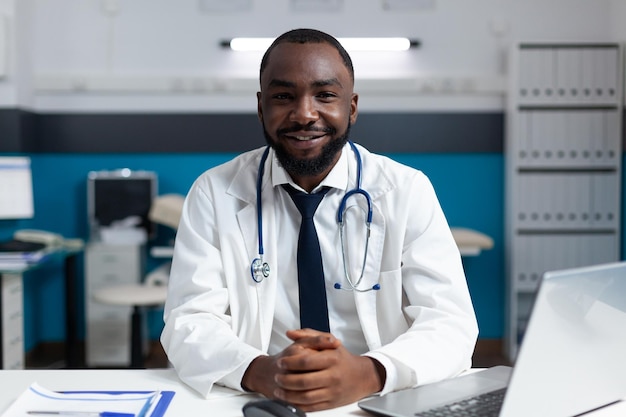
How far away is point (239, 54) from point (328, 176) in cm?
302

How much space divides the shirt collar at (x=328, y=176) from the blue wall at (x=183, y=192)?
2.91m

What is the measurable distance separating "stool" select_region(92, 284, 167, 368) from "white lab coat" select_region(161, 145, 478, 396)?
213 centimetres

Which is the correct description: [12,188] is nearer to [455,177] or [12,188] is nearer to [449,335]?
[455,177]

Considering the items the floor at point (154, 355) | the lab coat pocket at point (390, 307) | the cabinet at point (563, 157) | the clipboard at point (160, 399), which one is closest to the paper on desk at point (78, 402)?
the clipboard at point (160, 399)

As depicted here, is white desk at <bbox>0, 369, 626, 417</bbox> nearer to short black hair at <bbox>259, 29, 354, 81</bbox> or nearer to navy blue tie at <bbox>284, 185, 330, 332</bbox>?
navy blue tie at <bbox>284, 185, 330, 332</bbox>

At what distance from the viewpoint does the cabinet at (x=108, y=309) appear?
4.27m

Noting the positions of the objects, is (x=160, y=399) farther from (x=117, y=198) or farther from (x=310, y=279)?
(x=117, y=198)

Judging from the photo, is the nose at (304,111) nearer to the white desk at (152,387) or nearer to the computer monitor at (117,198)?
the white desk at (152,387)

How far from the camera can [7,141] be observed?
4.15 m

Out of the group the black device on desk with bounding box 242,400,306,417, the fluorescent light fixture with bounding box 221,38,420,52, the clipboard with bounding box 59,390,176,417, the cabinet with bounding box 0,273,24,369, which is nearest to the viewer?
the black device on desk with bounding box 242,400,306,417

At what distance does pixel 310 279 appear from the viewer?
162cm

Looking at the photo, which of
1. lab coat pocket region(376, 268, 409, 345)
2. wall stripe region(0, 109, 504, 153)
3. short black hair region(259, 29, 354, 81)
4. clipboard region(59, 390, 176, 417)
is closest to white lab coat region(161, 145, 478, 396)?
lab coat pocket region(376, 268, 409, 345)

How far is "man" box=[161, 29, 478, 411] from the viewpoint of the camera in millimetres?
1531

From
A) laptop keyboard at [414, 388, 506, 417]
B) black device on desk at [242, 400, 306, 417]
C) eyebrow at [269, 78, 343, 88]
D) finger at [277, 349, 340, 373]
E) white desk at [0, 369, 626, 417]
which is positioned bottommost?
white desk at [0, 369, 626, 417]
